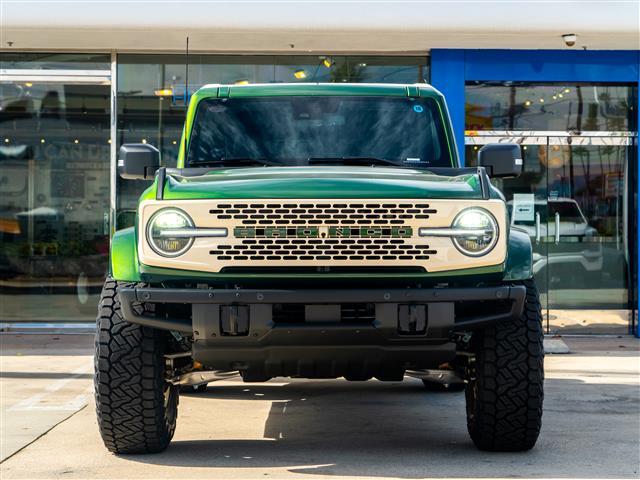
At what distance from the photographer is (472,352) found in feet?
21.5

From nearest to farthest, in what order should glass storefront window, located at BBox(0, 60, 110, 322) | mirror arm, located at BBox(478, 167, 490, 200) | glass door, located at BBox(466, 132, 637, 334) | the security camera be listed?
1. mirror arm, located at BBox(478, 167, 490, 200)
2. the security camera
3. glass door, located at BBox(466, 132, 637, 334)
4. glass storefront window, located at BBox(0, 60, 110, 322)

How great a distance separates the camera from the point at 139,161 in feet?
24.4

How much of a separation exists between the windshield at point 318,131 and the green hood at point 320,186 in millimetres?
944

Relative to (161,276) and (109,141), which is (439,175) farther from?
(109,141)

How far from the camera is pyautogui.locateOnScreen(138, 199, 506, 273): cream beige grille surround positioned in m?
5.97

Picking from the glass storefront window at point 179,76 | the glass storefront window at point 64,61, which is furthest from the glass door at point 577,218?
the glass storefront window at point 64,61

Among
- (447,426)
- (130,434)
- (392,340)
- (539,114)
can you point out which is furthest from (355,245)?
(539,114)

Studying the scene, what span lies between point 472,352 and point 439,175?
1010mm

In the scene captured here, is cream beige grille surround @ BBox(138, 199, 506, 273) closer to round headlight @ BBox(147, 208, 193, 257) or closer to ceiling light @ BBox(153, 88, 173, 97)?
round headlight @ BBox(147, 208, 193, 257)

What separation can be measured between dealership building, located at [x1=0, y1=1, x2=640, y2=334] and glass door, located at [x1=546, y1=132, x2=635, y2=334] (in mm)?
13

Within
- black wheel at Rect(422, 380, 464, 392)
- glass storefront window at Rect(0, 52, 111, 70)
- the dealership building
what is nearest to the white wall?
the dealership building

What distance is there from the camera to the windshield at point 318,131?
7.50 metres

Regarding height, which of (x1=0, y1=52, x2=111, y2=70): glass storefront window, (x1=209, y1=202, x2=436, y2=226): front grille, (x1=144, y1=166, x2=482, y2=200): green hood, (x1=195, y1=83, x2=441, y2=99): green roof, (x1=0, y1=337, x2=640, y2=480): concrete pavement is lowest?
(x1=0, y1=337, x2=640, y2=480): concrete pavement

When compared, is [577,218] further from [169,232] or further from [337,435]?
[169,232]
